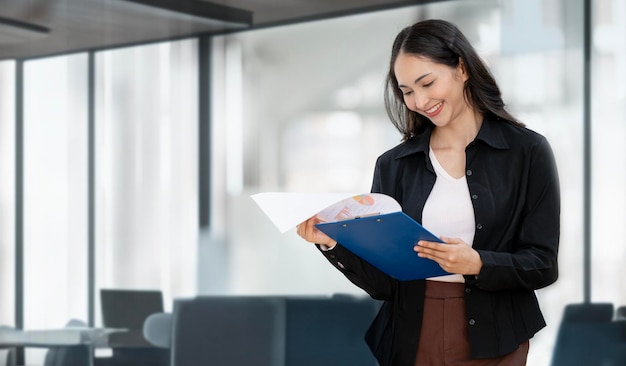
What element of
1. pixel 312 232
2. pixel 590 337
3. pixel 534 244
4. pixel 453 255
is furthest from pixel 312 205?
pixel 590 337

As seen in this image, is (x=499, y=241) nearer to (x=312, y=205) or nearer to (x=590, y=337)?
(x=312, y=205)

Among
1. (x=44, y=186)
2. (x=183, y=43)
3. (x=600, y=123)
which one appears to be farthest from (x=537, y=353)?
(x=44, y=186)

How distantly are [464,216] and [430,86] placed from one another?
237 mm

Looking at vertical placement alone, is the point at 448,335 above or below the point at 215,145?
below

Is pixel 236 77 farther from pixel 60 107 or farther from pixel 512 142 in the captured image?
pixel 512 142

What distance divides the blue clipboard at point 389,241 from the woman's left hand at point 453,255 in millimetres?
12

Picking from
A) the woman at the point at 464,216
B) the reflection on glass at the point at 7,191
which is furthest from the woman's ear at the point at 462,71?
the reflection on glass at the point at 7,191

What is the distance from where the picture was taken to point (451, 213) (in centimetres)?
146

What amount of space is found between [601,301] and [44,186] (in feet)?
7.15

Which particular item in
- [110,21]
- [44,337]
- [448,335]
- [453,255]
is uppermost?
[110,21]

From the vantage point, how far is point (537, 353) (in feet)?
10.1

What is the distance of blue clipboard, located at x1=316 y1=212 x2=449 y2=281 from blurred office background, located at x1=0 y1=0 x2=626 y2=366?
5.51ft

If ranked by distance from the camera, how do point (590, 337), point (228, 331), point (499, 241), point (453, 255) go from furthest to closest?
point (228, 331) → point (590, 337) → point (499, 241) → point (453, 255)

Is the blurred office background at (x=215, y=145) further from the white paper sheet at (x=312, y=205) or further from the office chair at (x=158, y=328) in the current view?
the white paper sheet at (x=312, y=205)
